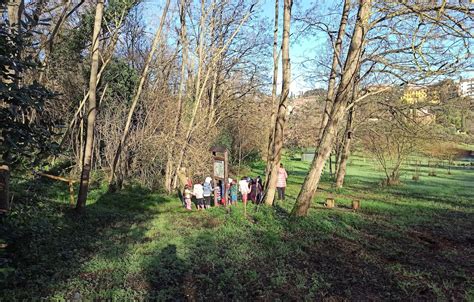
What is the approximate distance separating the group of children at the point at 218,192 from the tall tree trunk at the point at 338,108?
2.96m

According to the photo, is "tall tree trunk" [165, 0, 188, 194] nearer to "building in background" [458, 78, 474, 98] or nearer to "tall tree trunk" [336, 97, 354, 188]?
"tall tree trunk" [336, 97, 354, 188]

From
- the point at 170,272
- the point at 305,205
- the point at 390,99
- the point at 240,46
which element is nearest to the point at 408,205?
the point at 390,99

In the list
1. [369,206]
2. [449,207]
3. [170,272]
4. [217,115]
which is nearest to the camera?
[170,272]

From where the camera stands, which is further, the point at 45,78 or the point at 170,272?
the point at 45,78

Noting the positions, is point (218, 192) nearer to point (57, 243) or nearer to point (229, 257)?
point (229, 257)

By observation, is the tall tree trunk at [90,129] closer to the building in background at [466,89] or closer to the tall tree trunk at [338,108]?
the tall tree trunk at [338,108]

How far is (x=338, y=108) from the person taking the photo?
1062 cm

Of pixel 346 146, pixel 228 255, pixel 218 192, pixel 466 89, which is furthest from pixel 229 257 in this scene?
pixel 346 146

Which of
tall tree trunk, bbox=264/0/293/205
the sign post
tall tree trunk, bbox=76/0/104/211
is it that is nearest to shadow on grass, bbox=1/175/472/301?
tall tree trunk, bbox=76/0/104/211

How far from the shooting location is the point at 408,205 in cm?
1559

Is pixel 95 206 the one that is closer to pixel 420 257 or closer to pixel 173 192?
pixel 173 192

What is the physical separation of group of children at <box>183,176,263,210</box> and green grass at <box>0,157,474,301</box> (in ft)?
4.28

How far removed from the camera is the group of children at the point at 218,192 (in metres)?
13.8

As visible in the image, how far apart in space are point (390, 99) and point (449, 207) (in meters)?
5.77
